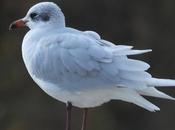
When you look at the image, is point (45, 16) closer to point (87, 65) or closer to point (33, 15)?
point (33, 15)

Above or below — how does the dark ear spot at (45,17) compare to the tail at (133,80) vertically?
above

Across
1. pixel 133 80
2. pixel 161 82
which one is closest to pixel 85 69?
pixel 133 80

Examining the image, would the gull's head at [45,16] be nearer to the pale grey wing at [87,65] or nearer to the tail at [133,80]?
the pale grey wing at [87,65]

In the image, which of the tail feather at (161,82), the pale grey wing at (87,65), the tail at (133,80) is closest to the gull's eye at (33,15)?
the pale grey wing at (87,65)

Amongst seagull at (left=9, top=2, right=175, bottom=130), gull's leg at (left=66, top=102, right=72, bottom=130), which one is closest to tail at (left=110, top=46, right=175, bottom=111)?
seagull at (left=9, top=2, right=175, bottom=130)

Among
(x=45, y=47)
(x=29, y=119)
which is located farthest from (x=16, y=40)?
(x=45, y=47)

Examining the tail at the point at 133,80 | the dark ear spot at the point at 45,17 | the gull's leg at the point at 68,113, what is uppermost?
the dark ear spot at the point at 45,17

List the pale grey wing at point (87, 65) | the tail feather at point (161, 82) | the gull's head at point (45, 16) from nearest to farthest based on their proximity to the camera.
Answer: the tail feather at point (161, 82), the pale grey wing at point (87, 65), the gull's head at point (45, 16)
